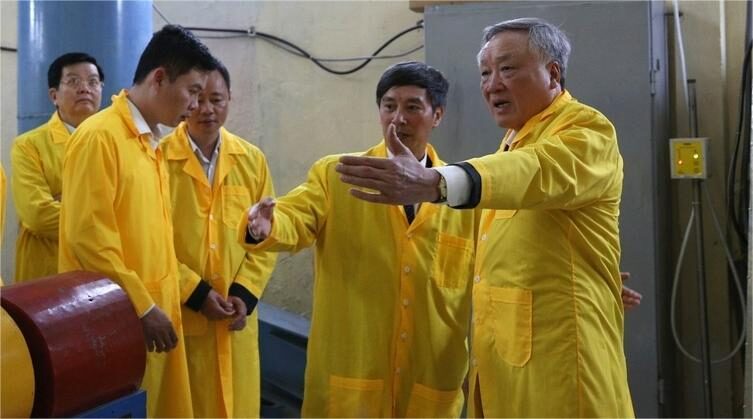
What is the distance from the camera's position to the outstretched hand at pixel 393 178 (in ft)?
4.00

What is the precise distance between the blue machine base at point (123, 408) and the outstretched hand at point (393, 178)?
0.48m

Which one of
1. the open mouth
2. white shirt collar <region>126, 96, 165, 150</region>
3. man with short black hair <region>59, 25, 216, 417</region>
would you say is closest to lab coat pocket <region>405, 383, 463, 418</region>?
man with short black hair <region>59, 25, 216, 417</region>

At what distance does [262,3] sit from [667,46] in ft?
6.10

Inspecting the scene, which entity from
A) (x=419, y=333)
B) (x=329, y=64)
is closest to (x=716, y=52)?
(x=329, y=64)

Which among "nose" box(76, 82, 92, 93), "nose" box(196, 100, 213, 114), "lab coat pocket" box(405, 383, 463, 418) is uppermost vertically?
"nose" box(76, 82, 92, 93)

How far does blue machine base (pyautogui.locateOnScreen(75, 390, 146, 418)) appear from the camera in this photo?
3.81 feet

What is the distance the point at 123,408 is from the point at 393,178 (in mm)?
553

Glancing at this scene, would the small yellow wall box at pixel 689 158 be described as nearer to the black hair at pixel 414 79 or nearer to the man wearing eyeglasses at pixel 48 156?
the black hair at pixel 414 79

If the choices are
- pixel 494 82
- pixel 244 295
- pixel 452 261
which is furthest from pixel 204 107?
pixel 494 82

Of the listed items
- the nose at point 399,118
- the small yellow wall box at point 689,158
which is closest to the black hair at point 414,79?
the nose at point 399,118

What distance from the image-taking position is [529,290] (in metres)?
1.54

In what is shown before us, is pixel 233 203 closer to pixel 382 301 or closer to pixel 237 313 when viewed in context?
pixel 237 313

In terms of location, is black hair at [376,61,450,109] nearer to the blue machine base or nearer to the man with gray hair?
the man with gray hair

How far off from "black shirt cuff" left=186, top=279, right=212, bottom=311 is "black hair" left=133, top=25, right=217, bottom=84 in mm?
571
